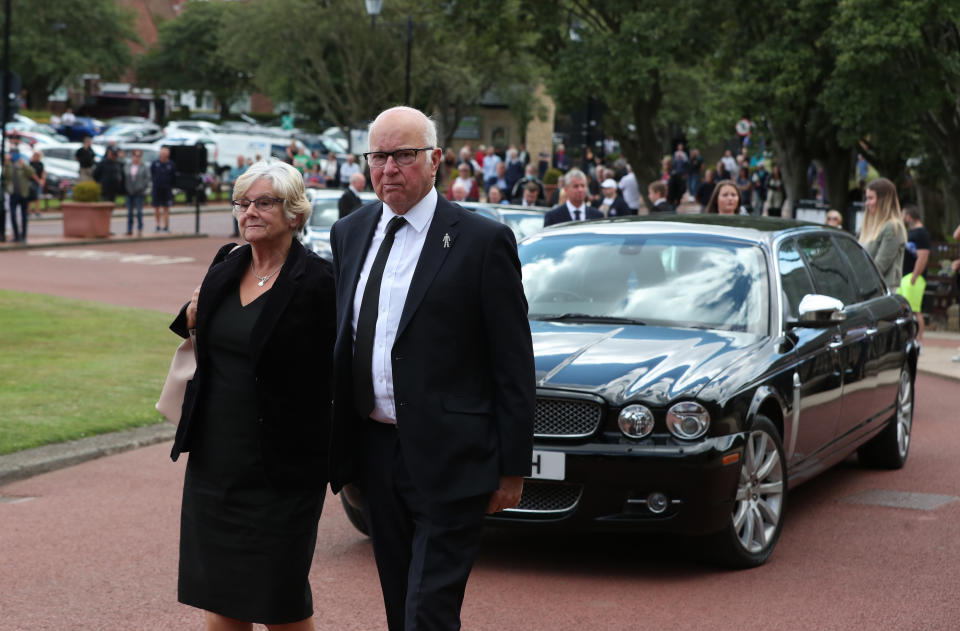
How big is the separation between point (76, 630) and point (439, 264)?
2487mm

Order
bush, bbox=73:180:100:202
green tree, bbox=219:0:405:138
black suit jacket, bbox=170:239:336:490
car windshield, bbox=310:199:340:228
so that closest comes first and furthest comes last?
black suit jacket, bbox=170:239:336:490 → car windshield, bbox=310:199:340:228 → bush, bbox=73:180:100:202 → green tree, bbox=219:0:405:138

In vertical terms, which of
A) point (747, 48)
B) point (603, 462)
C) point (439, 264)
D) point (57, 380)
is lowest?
point (57, 380)

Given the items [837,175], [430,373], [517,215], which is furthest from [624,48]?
[430,373]

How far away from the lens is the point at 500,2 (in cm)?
3678

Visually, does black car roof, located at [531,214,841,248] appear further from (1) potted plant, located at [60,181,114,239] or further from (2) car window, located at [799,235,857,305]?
(1) potted plant, located at [60,181,114,239]

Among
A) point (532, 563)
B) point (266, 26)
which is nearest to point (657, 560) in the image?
point (532, 563)

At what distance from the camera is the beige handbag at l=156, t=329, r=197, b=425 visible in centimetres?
445

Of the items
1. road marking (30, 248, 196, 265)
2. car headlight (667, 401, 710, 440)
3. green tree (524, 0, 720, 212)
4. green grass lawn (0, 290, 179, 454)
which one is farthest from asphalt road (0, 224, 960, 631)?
green tree (524, 0, 720, 212)

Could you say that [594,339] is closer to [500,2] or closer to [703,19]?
[703,19]

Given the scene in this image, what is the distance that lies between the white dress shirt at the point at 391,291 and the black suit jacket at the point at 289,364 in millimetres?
231

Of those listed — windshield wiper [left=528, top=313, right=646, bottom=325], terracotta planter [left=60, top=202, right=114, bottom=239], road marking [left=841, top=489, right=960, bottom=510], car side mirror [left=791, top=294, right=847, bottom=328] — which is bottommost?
terracotta planter [left=60, top=202, right=114, bottom=239]

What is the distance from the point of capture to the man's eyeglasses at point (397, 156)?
4082mm

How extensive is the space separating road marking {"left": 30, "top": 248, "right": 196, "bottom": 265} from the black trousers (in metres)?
22.6

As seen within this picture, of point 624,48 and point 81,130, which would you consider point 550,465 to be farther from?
point 81,130
